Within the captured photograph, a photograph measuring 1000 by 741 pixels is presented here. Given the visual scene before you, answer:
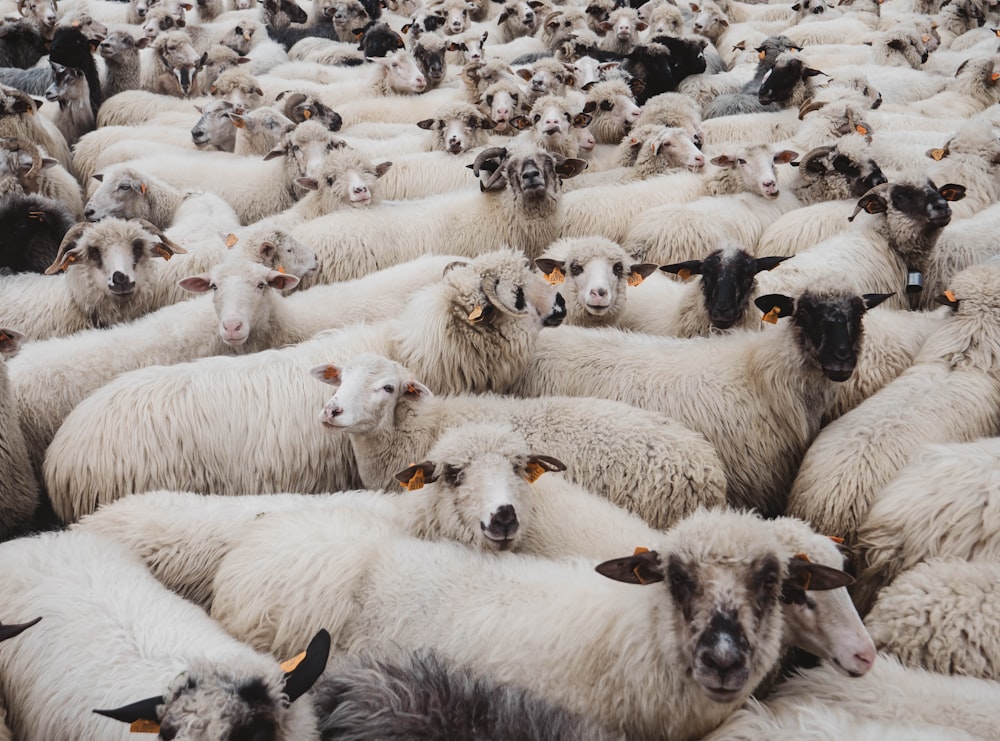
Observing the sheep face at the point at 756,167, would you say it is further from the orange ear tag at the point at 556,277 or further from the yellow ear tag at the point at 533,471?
the yellow ear tag at the point at 533,471

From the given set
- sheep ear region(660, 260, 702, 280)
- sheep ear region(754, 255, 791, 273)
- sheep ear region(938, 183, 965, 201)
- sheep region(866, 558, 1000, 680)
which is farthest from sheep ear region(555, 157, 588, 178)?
sheep region(866, 558, 1000, 680)

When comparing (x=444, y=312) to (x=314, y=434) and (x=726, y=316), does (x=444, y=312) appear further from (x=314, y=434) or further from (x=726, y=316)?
(x=726, y=316)

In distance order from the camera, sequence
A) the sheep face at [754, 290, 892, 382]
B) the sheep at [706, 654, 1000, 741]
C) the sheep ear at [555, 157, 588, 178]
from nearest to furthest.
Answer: the sheep at [706, 654, 1000, 741] → the sheep face at [754, 290, 892, 382] → the sheep ear at [555, 157, 588, 178]

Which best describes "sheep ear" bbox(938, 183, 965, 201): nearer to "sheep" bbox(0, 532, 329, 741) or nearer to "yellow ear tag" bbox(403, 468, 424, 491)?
"yellow ear tag" bbox(403, 468, 424, 491)

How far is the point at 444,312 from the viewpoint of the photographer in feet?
14.1

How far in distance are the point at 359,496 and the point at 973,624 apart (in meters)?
2.26

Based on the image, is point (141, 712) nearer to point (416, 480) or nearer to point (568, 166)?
point (416, 480)

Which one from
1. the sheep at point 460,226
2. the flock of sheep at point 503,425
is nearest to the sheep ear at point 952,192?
the flock of sheep at point 503,425

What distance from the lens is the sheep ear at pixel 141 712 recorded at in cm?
220

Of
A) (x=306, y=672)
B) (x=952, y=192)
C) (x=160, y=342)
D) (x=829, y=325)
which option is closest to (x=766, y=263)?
(x=829, y=325)

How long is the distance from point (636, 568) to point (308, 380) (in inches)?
82.8

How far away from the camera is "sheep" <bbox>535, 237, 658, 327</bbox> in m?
4.84

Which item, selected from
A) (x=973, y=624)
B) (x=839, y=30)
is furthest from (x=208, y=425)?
(x=839, y=30)

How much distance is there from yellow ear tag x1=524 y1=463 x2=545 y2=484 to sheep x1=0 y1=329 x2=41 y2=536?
7.20ft
